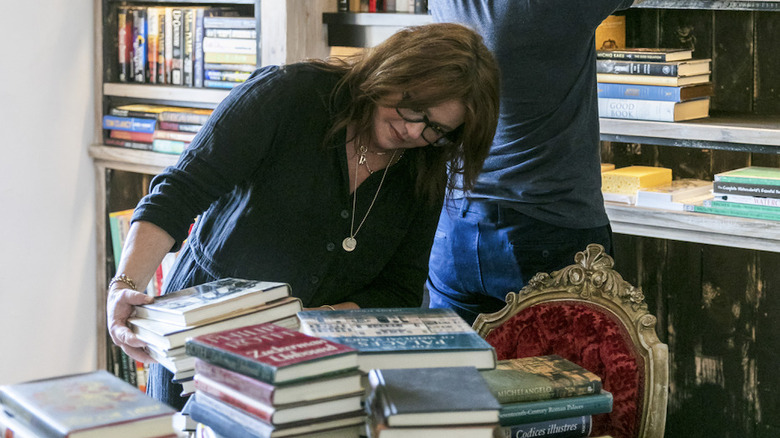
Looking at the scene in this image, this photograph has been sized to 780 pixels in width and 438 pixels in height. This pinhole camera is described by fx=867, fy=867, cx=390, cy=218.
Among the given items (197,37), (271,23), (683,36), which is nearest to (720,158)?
(683,36)

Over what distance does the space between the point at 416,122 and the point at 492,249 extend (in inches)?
21.3

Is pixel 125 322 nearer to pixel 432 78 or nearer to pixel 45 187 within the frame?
pixel 432 78

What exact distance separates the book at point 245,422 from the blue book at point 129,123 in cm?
199

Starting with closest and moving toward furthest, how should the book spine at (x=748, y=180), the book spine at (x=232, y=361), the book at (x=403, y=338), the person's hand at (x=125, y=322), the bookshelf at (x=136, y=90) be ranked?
1. the book spine at (x=232, y=361)
2. the book at (x=403, y=338)
3. the person's hand at (x=125, y=322)
4. the book spine at (x=748, y=180)
5. the bookshelf at (x=136, y=90)

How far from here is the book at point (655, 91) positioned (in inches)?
82.5

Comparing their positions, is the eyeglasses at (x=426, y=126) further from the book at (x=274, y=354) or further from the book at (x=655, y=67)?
the book at (x=655, y=67)

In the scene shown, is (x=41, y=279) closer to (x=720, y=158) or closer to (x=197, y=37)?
(x=197, y=37)

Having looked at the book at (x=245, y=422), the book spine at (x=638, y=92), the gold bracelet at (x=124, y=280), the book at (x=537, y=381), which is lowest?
the book at (x=537, y=381)

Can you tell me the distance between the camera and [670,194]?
2115mm

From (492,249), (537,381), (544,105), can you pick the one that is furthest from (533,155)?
(537,381)

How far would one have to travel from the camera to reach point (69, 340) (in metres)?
3.03

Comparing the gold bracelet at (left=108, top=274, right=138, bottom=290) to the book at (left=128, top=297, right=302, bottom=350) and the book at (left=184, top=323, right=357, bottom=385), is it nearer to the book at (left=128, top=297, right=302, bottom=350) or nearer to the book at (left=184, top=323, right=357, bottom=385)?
the book at (left=128, top=297, right=302, bottom=350)

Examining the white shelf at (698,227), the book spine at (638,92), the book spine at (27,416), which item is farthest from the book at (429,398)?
the book spine at (638,92)

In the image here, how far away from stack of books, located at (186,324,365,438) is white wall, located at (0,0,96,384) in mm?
2065
